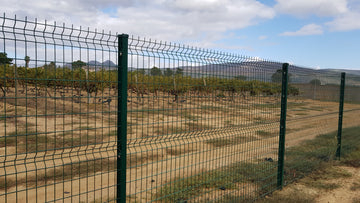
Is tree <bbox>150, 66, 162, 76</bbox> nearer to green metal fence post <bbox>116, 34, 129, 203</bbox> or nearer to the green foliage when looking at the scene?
the green foliage

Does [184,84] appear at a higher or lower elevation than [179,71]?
lower

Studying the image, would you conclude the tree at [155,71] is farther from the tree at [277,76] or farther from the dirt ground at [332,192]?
the dirt ground at [332,192]

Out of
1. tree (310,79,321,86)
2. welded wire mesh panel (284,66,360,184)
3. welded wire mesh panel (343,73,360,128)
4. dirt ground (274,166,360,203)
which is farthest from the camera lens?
welded wire mesh panel (343,73,360,128)

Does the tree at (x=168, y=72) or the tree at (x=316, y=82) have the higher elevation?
the tree at (x=168, y=72)

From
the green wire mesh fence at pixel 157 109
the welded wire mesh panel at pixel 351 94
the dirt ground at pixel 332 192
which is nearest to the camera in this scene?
the green wire mesh fence at pixel 157 109

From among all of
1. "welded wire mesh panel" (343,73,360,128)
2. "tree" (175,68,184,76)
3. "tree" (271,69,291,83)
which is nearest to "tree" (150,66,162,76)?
"tree" (175,68,184,76)

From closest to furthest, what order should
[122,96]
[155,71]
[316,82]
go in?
[122,96] → [155,71] → [316,82]

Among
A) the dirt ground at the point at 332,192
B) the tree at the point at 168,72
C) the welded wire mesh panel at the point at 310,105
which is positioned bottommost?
the dirt ground at the point at 332,192

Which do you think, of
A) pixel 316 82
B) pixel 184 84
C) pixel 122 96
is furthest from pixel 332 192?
pixel 122 96

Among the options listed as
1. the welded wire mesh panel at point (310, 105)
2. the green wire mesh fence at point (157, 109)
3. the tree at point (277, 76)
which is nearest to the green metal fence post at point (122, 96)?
the green wire mesh fence at point (157, 109)

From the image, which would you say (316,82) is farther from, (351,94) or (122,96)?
(122,96)

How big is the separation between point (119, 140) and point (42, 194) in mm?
3257

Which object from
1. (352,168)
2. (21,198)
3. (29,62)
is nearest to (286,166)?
(352,168)

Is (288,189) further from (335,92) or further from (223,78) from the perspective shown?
(335,92)
